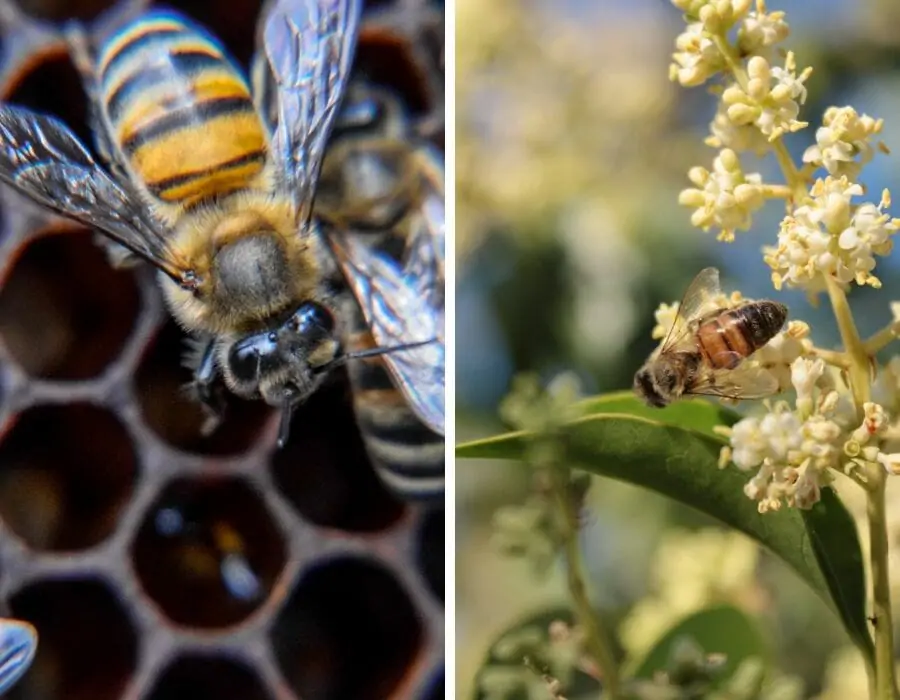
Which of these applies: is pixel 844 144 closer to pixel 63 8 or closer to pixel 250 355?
pixel 250 355

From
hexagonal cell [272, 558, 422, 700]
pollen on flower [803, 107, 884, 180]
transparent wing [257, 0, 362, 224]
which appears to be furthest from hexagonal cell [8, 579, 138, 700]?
pollen on flower [803, 107, 884, 180]

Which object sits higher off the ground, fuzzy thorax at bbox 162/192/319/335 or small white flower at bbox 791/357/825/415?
fuzzy thorax at bbox 162/192/319/335

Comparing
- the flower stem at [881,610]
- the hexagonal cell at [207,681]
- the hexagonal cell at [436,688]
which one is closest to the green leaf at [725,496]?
the flower stem at [881,610]

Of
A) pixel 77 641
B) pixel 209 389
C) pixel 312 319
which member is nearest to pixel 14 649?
pixel 77 641

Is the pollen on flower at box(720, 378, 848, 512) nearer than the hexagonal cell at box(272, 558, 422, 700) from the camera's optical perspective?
Yes

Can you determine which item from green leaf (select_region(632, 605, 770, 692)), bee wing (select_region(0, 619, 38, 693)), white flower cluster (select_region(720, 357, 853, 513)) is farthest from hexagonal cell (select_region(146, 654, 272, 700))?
white flower cluster (select_region(720, 357, 853, 513))

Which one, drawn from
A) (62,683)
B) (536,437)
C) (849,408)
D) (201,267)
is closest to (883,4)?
(849,408)

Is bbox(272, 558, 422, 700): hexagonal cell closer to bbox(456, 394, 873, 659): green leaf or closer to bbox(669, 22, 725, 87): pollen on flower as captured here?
bbox(456, 394, 873, 659): green leaf

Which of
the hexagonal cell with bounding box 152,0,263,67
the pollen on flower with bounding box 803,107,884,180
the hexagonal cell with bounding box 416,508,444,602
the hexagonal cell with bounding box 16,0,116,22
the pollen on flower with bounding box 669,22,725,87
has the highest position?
the hexagonal cell with bounding box 16,0,116,22
